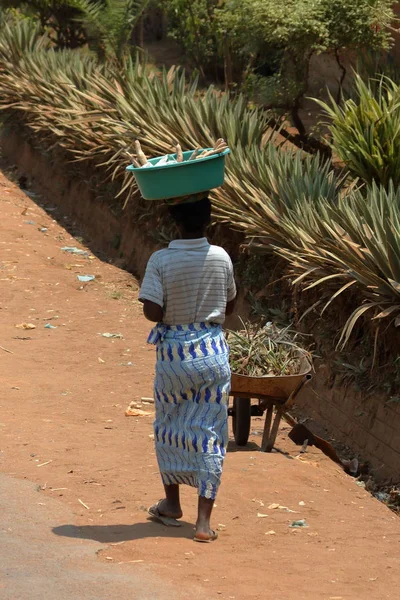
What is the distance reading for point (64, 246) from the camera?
45.4 feet

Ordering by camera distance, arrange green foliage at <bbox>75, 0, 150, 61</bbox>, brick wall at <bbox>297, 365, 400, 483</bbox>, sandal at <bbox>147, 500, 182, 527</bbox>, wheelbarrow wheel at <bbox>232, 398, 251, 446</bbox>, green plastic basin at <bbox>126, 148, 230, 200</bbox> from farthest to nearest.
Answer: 1. green foliage at <bbox>75, 0, 150, 61</bbox>
2. brick wall at <bbox>297, 365, 400, 483</bbox>
3. wheelbarrow wheel at <bbox>232, 398, 251, 446</bbox>
4. sandal at <bbox>147, 500, 182, 527</bbox>
5. green plastic basin at <bbox>126, 148, 230, 200</bbox>

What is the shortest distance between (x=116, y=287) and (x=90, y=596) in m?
7.97

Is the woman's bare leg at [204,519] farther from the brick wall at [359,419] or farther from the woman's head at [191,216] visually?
the brick wall at [359,419]

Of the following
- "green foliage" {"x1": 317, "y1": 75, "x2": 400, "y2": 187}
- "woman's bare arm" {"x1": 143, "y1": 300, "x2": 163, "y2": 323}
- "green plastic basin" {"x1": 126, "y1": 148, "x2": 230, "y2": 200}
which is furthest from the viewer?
"green foliage" {"x1": 317, "y1": 75, "x2": 400, "y2": 187}

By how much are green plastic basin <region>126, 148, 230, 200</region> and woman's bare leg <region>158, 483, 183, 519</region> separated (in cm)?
142

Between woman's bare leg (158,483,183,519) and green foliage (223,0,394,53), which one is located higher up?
green foliage (223,0,394,53)

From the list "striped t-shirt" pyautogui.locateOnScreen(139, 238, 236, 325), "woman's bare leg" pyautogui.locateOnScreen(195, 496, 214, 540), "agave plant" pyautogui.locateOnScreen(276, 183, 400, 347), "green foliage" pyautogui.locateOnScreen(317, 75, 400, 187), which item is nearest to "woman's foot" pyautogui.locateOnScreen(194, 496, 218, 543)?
"woman's bare leg" pyautogui.locateOnScreen(195, 496, 214, 540)

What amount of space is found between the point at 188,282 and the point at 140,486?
1.51 m

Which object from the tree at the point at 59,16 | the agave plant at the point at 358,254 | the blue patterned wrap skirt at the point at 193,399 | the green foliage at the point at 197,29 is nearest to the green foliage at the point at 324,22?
the green foliage at the point at 197,29

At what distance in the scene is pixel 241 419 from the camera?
24.2 feet

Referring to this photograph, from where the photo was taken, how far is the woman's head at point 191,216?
17.1ft

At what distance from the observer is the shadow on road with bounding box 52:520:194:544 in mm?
5172

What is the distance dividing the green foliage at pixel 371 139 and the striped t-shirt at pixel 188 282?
4956 mm

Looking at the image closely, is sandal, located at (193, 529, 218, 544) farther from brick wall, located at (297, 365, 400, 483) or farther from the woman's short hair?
brick wall, located at (297, 365, 400, 483)
